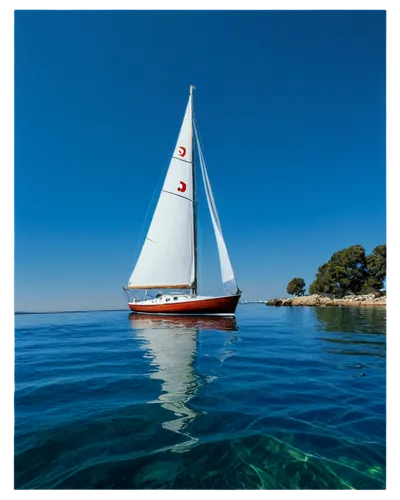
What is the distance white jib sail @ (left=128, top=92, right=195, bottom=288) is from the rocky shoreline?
23953 mm

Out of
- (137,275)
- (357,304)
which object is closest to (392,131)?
(137,275)

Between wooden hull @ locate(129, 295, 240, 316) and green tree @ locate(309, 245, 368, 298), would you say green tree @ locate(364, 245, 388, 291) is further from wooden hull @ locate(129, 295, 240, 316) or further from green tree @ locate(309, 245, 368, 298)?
wooden hull @ locate(129, 295, 240, 316)

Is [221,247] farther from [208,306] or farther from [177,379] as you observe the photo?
[177,379]

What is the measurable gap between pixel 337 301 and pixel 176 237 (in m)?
26.9

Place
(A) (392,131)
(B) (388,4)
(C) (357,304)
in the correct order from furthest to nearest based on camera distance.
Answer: (C) (357,304), (B) (388,4), (A) (392,131)

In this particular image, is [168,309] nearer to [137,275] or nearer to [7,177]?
[137,275]

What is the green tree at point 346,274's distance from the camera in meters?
36.0

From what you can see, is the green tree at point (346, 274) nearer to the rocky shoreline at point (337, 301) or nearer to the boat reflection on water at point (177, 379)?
the rocky shoreline at point (337, 301)

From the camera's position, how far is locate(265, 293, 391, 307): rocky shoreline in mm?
32625

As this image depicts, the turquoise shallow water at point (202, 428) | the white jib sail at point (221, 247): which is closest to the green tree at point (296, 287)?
the white jib sail at point (221, 247)

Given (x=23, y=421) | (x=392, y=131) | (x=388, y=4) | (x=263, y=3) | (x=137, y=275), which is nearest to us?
(x=392, y=131)

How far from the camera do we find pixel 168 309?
60.0 feet
